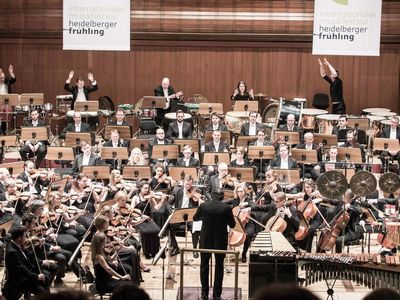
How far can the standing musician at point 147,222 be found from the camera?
38.1ft

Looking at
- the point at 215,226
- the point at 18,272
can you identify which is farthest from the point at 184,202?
the point at 18,272

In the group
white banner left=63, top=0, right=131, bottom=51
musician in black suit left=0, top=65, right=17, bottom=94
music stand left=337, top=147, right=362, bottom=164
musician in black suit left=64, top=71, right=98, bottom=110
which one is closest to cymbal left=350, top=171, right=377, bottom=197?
music stand left=337, top=147, right=362, bottom=164

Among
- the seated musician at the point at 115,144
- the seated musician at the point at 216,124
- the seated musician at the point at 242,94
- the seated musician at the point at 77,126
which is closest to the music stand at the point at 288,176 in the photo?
the seated musician at the point at 115,144

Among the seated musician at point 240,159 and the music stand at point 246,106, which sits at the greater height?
the music stand at point 246,106

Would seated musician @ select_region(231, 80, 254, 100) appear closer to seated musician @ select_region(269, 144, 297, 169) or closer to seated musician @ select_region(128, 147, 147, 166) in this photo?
seated musician @ select_region(269, 144, 297, 169)

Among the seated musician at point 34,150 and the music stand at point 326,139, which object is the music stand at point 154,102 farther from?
the music stand at point 326,139

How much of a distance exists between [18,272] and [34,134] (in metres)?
6.87

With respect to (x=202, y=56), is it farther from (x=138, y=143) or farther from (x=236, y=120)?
(x=138, y=143)

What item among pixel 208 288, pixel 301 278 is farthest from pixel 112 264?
pixel 301 278

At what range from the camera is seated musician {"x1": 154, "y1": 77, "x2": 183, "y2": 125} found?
719 inches

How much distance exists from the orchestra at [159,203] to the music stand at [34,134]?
0.40 ft

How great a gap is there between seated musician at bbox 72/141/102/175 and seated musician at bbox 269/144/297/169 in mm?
3184

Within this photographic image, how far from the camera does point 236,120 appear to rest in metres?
17.6

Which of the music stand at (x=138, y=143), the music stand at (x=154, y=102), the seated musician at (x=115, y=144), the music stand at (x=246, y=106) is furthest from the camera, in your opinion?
the music stand at (x=246, y=106)
